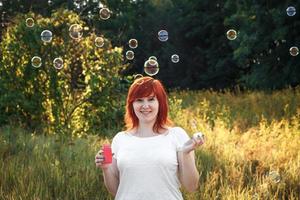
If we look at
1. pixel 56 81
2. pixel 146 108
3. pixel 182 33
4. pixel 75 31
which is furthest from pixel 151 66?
pixel 182 33

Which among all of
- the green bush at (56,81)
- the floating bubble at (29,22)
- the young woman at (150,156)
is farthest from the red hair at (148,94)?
the floating bubble at (29,22)

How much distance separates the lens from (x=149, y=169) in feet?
9.23

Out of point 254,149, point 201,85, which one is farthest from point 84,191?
point 201,85

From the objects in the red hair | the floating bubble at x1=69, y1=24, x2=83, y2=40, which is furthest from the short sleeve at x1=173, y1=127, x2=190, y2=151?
the floating bubble at x1=69, y1=24, x2=83, y2=40

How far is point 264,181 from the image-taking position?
17.3 feet

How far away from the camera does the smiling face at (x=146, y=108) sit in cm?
293

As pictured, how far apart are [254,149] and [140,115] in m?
4.13

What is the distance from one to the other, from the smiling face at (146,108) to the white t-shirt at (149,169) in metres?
0.13

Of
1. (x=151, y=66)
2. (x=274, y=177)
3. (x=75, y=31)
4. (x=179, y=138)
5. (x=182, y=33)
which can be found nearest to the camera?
(x=179, y=138)

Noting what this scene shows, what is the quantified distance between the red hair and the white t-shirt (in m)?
0.15

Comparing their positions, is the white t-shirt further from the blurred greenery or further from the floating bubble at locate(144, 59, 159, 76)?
the blurred greenery

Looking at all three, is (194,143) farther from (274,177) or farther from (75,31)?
(75,31)

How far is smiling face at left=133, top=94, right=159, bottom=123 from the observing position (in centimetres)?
293

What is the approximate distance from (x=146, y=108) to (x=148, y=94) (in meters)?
0.09
